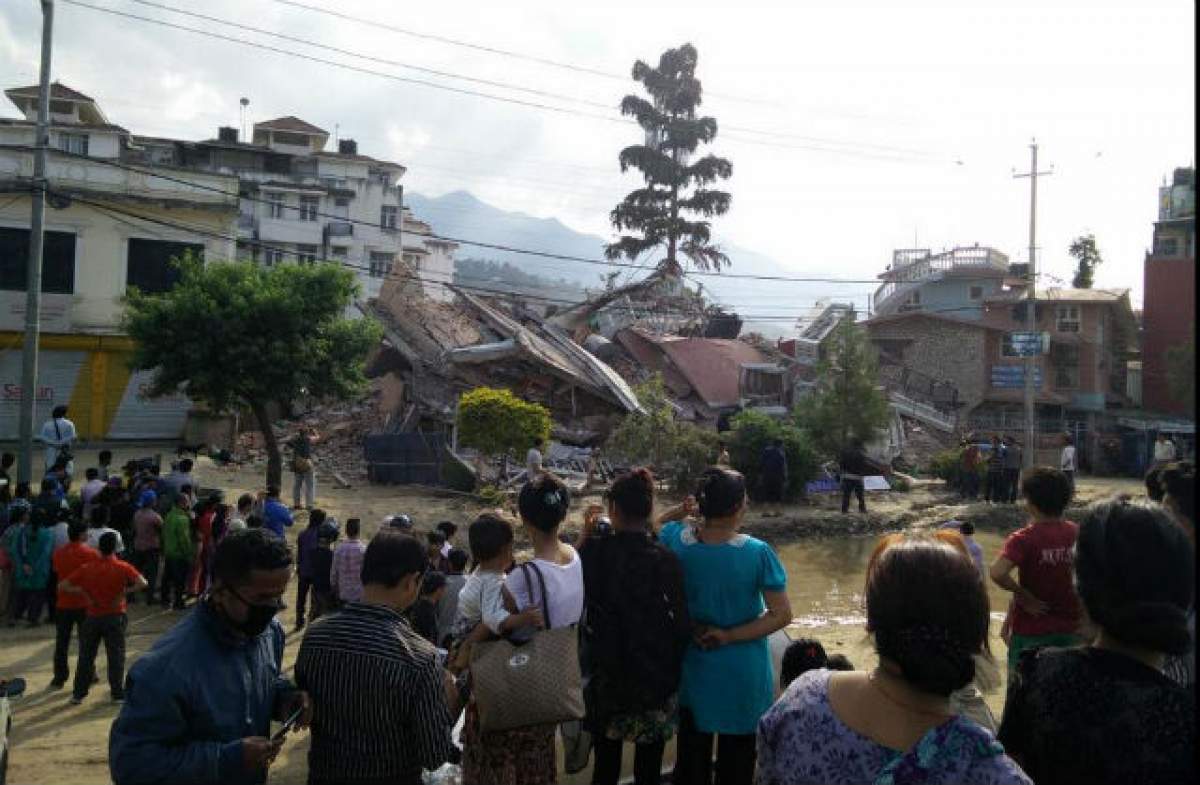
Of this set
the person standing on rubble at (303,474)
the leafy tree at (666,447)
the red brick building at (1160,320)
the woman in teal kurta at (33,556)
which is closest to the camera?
the woman in teal kurta at (33,556)

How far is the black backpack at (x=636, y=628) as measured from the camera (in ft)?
13.9

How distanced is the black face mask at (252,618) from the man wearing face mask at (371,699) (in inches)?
7.4

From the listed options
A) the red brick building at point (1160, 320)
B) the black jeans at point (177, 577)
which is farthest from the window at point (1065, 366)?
the black jeans at point (177, 577)

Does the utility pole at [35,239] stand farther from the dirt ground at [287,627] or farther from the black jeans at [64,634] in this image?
the black jeans at [64,634]

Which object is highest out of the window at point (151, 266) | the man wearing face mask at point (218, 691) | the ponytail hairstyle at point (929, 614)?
the window at point (151, 266)

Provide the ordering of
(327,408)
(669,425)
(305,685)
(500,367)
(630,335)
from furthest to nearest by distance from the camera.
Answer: (630,335) → (327,408) → (500,367) → (669,425) → (305,685)

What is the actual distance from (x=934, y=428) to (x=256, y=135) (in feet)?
136

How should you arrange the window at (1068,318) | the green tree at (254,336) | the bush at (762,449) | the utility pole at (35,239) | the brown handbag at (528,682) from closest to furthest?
the brown handbag at (528,682) → the utility pole at (35,239) → the green tree at (254,336) → the bush at (762,449) → the window at (1068,318)

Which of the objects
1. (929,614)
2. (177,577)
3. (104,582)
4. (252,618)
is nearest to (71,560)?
(104,582)

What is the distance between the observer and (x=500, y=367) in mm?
23281

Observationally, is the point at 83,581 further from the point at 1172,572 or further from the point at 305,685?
the point at 1172,572

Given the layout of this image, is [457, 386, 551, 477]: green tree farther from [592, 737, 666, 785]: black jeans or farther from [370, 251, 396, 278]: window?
[370, 251, 396, 278]: window

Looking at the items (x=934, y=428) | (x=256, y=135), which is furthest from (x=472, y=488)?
(x=256, y=135)

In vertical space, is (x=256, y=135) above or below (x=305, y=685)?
above
